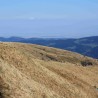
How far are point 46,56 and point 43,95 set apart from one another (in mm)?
51251

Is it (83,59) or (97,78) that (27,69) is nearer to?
(97,78)

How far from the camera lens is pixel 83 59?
96.3 metres

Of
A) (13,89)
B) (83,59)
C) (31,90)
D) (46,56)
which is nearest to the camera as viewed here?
(13,89)

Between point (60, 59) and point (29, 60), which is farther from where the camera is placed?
point (60, 59)

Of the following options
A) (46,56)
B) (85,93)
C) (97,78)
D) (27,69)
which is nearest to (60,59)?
(46,56)

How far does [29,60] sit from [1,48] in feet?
18.1

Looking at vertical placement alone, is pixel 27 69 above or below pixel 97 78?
above

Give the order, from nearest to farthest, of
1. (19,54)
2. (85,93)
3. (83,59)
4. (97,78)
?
1. (19,54)
2. (85,93)
3. (97,78)
4. (83,59)

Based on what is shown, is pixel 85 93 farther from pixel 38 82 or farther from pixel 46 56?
pixel 46 56

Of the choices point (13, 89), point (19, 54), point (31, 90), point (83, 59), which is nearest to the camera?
point (13, 89)

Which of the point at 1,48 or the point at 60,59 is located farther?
the point at 60,59

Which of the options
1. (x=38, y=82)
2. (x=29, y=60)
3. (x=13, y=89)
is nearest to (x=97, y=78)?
(x=29, y=60)

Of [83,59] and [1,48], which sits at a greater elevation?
[1,48]

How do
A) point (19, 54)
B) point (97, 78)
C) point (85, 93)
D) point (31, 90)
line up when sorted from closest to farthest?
point (31, 90) < point (19, 54) < point (85, 93) < point (97, 78)
